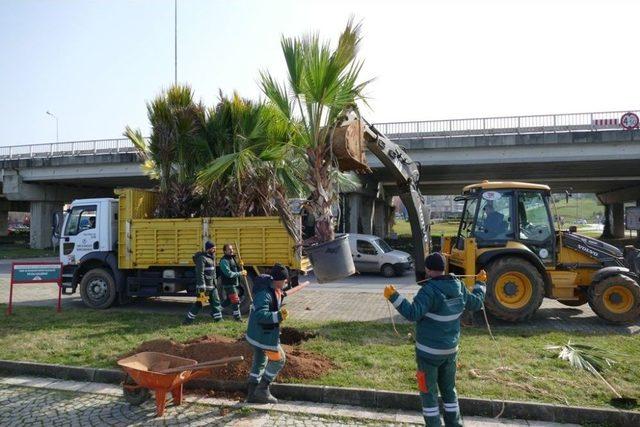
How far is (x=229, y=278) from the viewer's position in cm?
930

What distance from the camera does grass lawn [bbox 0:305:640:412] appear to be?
5.55 metres

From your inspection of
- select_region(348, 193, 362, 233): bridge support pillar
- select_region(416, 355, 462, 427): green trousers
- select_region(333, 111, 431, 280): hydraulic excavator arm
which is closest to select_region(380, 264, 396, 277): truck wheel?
select_region(348, 193, 362, 233): bridge support pillar

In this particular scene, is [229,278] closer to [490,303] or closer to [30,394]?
[30,394]

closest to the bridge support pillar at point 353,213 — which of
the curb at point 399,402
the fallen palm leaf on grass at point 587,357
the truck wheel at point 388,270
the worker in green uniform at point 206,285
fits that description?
the truck wheel at point 388,270

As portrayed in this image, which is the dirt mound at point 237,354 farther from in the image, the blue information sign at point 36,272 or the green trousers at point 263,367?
the blue information sign at point 36,272

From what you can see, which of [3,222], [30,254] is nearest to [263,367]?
[30,254]

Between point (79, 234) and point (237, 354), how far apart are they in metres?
7.06

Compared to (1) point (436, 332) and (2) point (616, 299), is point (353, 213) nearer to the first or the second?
(2) point (616, 299)

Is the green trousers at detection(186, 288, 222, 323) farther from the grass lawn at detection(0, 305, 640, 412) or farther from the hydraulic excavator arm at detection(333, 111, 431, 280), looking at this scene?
the hydraulic excavator arm at detection(333, 111, 431, 280)

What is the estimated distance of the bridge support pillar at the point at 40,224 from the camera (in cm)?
3238

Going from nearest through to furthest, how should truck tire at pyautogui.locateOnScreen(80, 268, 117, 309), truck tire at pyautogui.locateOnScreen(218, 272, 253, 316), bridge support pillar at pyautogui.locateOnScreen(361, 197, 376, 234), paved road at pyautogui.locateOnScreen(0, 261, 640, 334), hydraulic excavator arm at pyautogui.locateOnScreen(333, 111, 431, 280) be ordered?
hydraulic excavator arm at pyautogui.locateOnScreen(333, 111, 431, 280) → paved road at pyautogui.locateOnScreen(0, 261, 640, 334) → truck tire at pyautogui.locateOnScreen(218, 272, 253, 316) → truck tire at pyautogui.locateOnScreen(80, 268, 117, 309) → bridge support pillar at pyautogui.locateOnScreen(361, 197, 376, 234)

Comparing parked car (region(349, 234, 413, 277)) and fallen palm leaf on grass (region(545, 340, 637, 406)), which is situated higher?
parked car (region(349, 234, 413, 277))

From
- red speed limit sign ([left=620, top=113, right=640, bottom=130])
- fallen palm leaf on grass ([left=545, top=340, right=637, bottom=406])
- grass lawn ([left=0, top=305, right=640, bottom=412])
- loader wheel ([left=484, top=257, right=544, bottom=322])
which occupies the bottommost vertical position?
grass lawn ([left=0, top=305, right=640, bottom=412])

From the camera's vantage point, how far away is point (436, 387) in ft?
14.1
